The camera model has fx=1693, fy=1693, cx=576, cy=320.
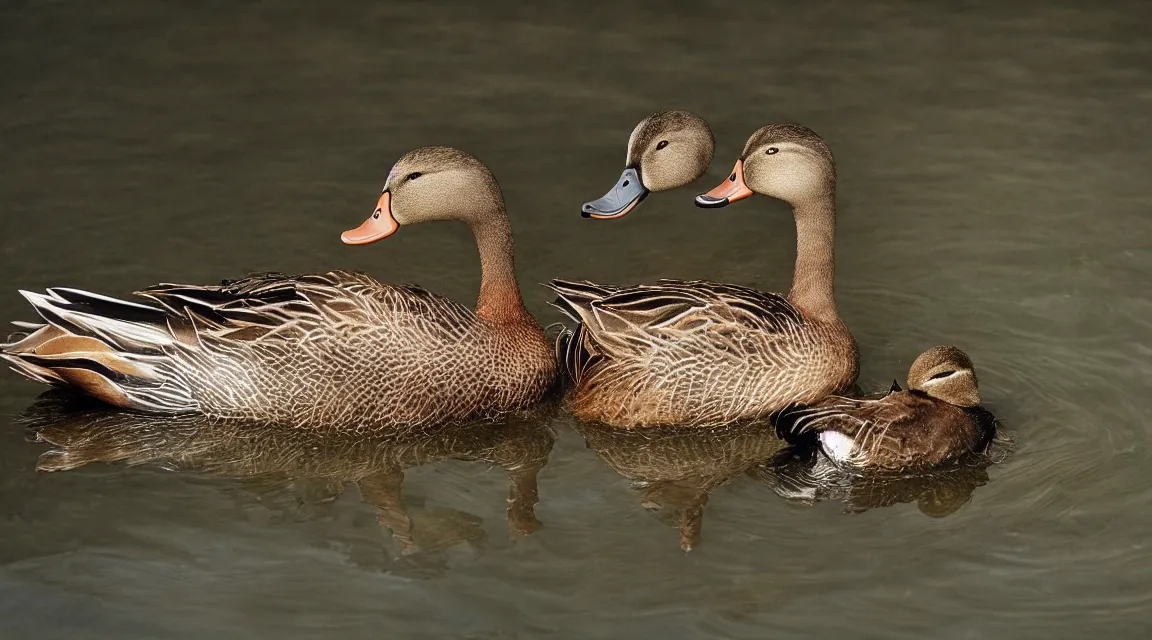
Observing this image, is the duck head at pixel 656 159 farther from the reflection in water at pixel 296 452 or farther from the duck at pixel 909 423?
the duck at pixel 909 423

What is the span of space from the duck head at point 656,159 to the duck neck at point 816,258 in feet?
2.06

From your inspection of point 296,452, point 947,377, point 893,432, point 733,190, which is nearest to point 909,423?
point 893,432

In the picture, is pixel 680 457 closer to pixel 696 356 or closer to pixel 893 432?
pixel 696 356

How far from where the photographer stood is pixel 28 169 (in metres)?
10.4

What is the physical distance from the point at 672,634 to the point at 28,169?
5.77 metres

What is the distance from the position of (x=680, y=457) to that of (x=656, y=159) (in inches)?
61.0

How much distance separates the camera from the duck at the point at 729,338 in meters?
7.84

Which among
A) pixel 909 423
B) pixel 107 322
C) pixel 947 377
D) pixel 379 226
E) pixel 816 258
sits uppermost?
pixel 379 226

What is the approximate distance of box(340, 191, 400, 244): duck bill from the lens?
8062mm

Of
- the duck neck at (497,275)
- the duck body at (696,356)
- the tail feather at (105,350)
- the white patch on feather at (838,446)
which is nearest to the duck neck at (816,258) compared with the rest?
the duck body at (696,356)

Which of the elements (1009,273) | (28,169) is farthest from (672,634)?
(28,169)

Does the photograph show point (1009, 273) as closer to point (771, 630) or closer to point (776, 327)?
point (776, 327)

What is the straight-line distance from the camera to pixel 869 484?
752 centimetres

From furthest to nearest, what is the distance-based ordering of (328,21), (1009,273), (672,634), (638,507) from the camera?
(328,21)
(1009,273)
(638,507)
(672,634)
